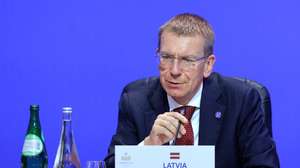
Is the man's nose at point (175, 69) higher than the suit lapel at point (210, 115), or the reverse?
the man's nose at point (175, 69)

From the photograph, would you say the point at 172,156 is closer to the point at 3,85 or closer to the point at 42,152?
the point at 42,152

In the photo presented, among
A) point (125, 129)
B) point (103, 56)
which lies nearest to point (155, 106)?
point (125, 129)

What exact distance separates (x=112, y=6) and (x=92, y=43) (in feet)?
0.71

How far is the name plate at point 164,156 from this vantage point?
157cm

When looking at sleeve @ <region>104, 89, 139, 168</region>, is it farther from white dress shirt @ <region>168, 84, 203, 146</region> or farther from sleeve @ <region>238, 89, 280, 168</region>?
sleeve @ <region>238, 89, 280, 168</region>

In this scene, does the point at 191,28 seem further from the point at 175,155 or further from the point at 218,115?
the point at 175,155

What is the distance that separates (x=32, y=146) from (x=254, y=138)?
824mm

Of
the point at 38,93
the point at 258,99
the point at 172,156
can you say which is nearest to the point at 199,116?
the point at 258,99

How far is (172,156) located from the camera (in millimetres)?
1586

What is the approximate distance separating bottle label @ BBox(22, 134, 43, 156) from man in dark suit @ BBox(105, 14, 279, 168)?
333mm

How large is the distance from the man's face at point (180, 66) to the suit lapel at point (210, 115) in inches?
4.8

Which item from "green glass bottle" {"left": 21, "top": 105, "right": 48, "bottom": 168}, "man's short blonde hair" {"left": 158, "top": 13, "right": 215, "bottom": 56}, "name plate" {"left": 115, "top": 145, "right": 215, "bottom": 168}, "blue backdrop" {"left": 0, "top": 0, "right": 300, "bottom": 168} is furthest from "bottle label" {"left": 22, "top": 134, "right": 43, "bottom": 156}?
"blue backdrop" {"left": 0, "top": 0, "right": 300, "bottom": 168}

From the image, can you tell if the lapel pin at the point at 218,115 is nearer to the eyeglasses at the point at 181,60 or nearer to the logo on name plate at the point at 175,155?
the eyeglasses at the point at 181,60

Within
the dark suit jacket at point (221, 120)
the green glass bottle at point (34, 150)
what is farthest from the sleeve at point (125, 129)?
the green glass bottle at point (34, 150)
